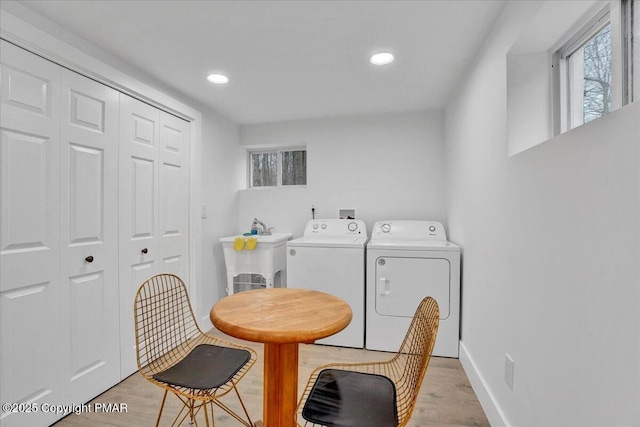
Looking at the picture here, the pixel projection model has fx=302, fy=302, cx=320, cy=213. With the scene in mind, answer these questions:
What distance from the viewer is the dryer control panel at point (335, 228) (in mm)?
3098

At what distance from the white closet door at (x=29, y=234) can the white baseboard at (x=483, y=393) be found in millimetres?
2305

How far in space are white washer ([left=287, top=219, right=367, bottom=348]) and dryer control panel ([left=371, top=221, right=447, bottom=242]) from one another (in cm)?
43

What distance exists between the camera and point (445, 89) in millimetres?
2523

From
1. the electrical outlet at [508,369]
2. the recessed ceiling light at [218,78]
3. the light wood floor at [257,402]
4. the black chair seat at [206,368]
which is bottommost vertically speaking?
the light wood floor at [257,402]

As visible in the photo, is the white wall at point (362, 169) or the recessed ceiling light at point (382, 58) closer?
the recessed ceiling light at point (382, 58)

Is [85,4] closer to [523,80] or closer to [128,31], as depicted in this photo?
[128,31]

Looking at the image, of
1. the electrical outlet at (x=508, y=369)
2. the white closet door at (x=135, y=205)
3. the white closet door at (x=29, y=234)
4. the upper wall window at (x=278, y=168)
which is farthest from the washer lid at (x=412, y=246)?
the white closet door at (x=29, y=234)

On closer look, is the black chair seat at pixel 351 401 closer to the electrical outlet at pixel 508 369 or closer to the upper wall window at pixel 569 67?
the electrical outlet at pixel 508 369

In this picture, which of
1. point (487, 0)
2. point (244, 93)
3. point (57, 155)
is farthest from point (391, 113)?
point (57, 155)

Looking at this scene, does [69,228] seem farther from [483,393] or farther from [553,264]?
[483,393]

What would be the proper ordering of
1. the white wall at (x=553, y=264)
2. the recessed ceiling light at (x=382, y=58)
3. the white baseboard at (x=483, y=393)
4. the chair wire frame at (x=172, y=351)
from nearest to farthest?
the white wall at (x=553, y=264), the chair wire frame at (x=172, y=351), the white baseboard at (x=483, y=393), the recessed ceiling light at (x=382, y=58)

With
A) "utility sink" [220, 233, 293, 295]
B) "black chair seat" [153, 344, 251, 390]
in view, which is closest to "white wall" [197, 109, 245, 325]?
"utility sink" [220, 233, 293, 295]

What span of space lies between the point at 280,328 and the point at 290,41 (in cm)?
160

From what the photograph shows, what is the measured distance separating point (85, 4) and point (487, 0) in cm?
195
